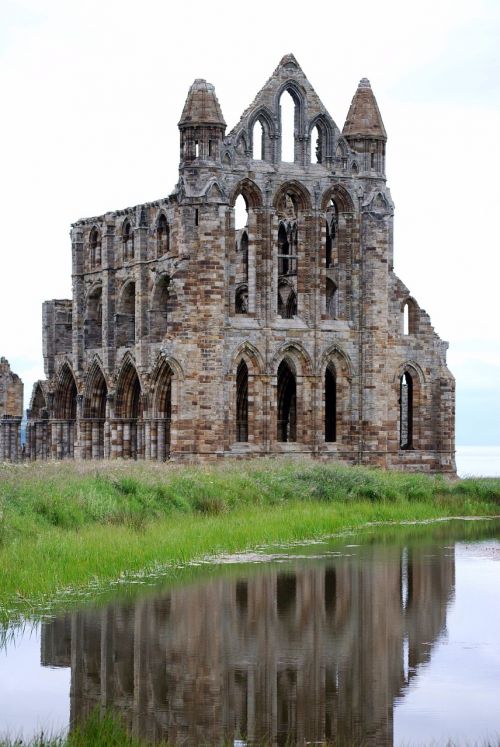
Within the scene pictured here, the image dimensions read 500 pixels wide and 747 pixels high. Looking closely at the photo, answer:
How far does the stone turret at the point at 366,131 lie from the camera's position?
184 feet

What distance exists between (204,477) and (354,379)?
18.1m

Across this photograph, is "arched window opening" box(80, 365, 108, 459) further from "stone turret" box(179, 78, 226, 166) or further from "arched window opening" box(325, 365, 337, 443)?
"stone turret" box(179, 78, 226, 166)

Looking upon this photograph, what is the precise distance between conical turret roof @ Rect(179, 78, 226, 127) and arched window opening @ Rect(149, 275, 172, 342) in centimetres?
644

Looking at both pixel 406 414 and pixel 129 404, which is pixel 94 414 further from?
pixel 406 414

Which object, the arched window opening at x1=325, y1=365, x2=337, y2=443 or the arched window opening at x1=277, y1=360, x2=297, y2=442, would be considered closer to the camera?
the arched window opening at x1=325, y1=365, x2=337, y2=443

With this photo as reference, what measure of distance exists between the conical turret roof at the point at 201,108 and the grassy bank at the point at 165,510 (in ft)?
41.9

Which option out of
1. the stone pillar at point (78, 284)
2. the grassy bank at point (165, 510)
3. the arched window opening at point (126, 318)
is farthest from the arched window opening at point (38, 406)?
the grassy bank at point (165, 510)

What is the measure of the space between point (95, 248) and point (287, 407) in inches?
404

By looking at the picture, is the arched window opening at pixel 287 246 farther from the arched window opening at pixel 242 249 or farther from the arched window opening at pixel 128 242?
the arched window opening at pixel 128 242

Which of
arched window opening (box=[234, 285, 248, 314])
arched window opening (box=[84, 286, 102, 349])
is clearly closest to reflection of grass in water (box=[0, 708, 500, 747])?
arched window opening (box=[234, 285, 248, 314])

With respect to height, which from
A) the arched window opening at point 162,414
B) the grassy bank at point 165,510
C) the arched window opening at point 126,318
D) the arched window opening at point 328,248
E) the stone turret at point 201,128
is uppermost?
the stone turret at point 201,128

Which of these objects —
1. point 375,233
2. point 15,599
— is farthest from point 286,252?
point 15,599

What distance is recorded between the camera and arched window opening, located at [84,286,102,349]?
6218 centimetres

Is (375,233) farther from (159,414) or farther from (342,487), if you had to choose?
(342,487)
